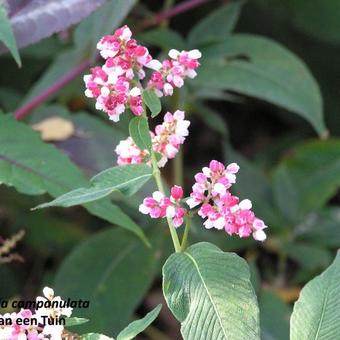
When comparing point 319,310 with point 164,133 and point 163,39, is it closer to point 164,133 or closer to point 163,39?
point 164,133

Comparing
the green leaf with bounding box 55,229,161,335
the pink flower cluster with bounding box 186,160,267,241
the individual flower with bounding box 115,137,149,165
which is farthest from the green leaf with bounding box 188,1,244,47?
the pink flower cluster with bounding box 186,160,267,241

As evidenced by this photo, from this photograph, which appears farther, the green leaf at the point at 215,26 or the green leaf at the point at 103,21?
the green leaf at the point at 215,26

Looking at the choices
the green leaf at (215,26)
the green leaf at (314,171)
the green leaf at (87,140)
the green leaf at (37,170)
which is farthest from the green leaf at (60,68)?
the green leaf at (314,171)

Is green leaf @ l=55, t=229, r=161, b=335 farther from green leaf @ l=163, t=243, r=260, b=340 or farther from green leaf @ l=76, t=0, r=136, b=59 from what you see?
green leaf @ l=163, t=243, r=260, b=340

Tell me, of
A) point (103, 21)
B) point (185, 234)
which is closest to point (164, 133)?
point (185, 234)

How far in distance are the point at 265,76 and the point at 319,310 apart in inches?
26.5

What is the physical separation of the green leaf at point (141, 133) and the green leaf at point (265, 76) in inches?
22.4

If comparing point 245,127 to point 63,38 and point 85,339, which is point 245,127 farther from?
point 85,339

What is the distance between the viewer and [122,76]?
769 millimetres

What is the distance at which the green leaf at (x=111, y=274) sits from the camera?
1.24 m

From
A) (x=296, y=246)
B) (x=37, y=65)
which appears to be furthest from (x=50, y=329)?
(x=37, y=65)

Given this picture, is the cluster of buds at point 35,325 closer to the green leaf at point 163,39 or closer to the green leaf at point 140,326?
the green leaf at point 140,326

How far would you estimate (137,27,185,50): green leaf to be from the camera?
141 centimetres

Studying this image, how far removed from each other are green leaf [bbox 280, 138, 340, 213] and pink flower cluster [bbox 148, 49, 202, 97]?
2.58 ft
